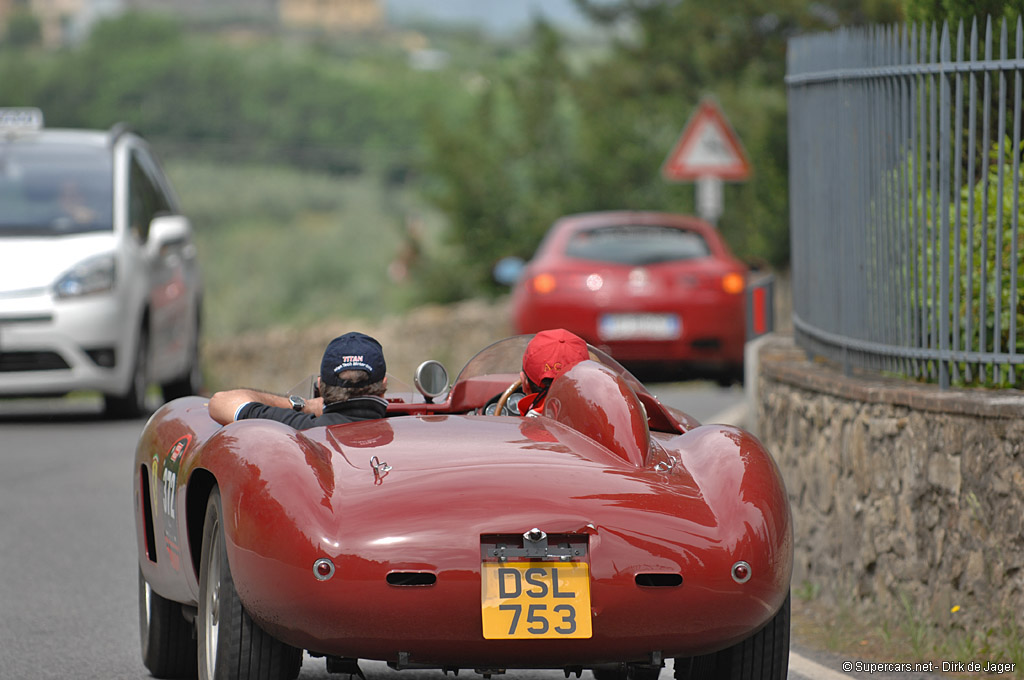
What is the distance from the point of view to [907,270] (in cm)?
745

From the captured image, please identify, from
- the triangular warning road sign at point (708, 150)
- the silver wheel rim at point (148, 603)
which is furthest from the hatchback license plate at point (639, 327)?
the silver wheel rim at point (148, 603)

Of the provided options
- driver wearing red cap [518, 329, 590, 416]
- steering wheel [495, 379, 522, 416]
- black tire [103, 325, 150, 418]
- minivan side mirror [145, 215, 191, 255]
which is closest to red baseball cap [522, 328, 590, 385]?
driver wearing red cap [518, 329, 590, 416]

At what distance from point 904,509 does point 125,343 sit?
8157 millimetres

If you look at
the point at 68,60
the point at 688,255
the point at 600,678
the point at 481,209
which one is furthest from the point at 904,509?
the point at 68,60

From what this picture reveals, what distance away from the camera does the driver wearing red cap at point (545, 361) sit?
19.2ft

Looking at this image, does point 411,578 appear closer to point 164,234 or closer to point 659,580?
point 659,580

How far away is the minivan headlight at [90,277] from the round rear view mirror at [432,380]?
7.93 metres

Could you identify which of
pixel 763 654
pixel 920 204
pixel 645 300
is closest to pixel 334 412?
pixel 763 654

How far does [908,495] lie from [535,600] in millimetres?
2718

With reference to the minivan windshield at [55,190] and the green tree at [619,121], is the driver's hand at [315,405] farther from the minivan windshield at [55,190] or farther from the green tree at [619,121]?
the green tree at [619,121]

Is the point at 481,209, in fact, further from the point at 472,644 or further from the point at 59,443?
the point at 472,644

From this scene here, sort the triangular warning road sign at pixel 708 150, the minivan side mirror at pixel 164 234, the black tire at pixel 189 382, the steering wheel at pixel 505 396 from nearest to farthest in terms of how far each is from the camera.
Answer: the steering wheel at pixel 505 396, the minivan side mirror at pixel 164 234, the black tire at pixel 189 382, the triangular warning road sign at pixel 708 150

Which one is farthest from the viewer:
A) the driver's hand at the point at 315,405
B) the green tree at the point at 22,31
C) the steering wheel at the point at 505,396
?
the green tree at the point at 22,31

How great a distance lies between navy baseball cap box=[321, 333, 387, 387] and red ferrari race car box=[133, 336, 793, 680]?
288 millimetres
